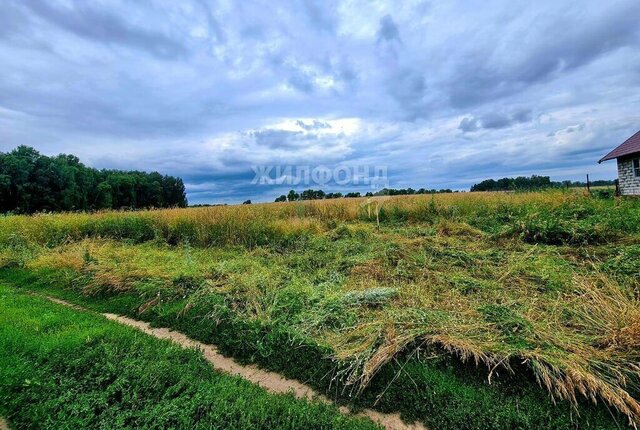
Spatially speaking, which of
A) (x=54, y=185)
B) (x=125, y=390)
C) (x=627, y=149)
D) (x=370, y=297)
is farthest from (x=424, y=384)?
(x=54, y=185)

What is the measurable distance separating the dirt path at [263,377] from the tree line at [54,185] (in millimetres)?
28772

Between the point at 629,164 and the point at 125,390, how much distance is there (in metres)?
21.2

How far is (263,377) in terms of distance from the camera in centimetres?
270

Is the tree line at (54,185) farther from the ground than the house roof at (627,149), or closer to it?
farther from the ground

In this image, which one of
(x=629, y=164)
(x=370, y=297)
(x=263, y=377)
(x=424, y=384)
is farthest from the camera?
(x=629, y=164)

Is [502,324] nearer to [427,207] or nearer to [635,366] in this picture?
[635,366]

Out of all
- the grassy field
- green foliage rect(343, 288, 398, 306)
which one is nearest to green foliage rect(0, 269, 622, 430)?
the grassy field

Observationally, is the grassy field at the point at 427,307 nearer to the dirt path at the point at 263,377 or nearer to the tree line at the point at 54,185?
the dirt path at the point at 263,377

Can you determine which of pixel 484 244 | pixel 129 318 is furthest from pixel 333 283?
pixel 484 244

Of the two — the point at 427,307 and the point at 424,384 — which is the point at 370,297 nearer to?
the point at 427,307

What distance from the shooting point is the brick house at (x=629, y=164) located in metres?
14.6

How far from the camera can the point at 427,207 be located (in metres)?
10.0

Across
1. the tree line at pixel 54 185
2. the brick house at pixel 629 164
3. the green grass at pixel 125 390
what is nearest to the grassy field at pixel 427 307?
the green grass at pixel 125 390

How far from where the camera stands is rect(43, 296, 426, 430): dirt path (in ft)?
7.03
